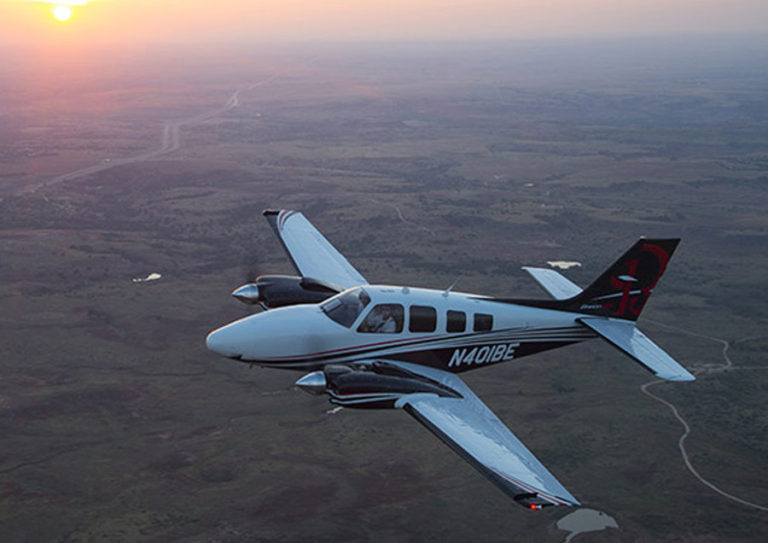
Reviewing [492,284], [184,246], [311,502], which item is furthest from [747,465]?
[184,246]

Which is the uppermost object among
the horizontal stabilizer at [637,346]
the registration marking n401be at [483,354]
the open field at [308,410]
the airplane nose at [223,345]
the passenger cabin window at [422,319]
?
the passenger cabin window at [422,319]

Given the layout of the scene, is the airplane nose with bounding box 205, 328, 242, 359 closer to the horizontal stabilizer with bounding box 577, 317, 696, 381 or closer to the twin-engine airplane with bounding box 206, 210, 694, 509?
the twin-engine airplane with bounding box 206, 210, 694, 509

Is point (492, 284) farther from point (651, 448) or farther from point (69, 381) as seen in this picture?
point (69, 381)

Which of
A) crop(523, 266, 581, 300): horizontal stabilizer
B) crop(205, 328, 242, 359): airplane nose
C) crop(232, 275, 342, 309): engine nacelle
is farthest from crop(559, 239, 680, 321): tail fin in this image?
crop(205, 328, 242, 359): airplane nose

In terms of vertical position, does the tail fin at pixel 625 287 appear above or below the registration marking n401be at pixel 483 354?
above

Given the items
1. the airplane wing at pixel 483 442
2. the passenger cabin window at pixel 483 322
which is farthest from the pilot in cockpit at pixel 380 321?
the passenger cabin window at pixel 483 322

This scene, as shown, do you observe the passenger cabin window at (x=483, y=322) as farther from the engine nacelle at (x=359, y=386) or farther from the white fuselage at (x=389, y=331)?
the engine nacelle at (x=359, y=386)

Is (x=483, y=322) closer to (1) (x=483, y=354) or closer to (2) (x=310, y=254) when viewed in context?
(1) (x=483, y=354)
